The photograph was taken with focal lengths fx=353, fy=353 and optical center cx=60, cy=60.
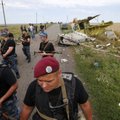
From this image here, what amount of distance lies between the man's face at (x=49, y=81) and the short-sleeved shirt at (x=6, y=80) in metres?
1.49

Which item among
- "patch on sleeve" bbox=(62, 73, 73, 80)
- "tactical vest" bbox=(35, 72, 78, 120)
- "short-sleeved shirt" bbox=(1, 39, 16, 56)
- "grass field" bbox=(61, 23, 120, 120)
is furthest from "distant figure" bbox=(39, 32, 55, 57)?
"tactical vest" bbox=(35, 72, 78, 120)

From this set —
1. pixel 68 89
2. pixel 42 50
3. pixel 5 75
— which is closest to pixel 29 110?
pixel 68 89

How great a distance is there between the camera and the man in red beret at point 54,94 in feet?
12.0

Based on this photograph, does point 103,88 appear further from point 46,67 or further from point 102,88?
point 46,67

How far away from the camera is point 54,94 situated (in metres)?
3.80

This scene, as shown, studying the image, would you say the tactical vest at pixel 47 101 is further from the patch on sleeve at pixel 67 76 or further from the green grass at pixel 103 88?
the green grass at pixel 103 88

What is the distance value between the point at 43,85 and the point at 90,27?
121 feet

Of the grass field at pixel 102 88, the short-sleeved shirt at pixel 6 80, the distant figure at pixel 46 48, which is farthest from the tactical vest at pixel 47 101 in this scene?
the distant figure at pixel 46 48

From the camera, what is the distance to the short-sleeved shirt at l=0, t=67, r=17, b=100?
16.7 ft

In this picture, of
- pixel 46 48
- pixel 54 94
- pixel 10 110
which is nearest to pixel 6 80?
pixel 10 110

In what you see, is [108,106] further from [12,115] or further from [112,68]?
[112,68]

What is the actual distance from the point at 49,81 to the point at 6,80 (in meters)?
1.64

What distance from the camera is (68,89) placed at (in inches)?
152

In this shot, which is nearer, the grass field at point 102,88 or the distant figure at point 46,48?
the grass field at point 102,88
